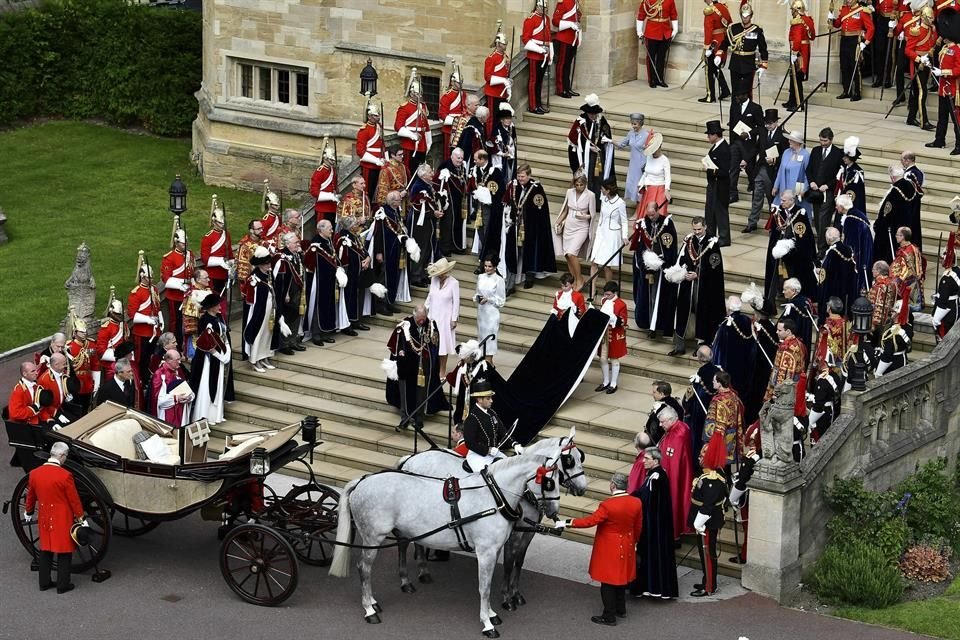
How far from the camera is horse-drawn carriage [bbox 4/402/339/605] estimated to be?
21.3 metres

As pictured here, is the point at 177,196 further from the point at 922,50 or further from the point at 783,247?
the point at 922,50

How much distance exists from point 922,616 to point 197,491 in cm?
750

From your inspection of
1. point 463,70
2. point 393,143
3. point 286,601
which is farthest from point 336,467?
point 463,70

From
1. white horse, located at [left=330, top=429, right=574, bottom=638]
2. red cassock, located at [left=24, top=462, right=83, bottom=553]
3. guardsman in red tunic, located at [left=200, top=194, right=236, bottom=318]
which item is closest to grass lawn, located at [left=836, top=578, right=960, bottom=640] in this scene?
white horse, located at [left=330, top=429, right=574, bottom=638]

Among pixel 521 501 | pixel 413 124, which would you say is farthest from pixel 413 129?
pixel 521 501

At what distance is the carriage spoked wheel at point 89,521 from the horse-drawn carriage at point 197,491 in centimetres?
1

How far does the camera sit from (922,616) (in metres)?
21.0

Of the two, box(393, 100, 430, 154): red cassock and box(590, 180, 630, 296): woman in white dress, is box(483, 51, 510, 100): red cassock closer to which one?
box(393, 100, 430, 154): red cassock

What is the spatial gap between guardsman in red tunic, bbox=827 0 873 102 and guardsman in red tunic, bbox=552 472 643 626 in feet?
41.3

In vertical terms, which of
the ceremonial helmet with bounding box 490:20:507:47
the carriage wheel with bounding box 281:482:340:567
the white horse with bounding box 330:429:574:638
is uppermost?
the ceremonial helmet with bounding box 490:20:507:47

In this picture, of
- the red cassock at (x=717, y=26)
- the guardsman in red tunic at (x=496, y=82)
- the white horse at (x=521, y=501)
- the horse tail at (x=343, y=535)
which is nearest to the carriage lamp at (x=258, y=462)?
the horse tail at (x=343, y=535)

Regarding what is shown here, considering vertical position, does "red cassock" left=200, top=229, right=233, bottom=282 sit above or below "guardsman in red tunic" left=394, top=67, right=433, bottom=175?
below

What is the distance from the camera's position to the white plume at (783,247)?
25.4 m

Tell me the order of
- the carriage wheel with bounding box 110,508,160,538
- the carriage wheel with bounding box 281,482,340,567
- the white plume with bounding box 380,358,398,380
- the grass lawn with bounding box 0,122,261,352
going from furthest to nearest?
the grass lawn with bounding box 0,122,261,352 → the white plume with bounding box 380,358,398,380 → the carriage wheel with bounding box 110,508,160,538 → the carriage wheel with bounding box 281,482,340,567
